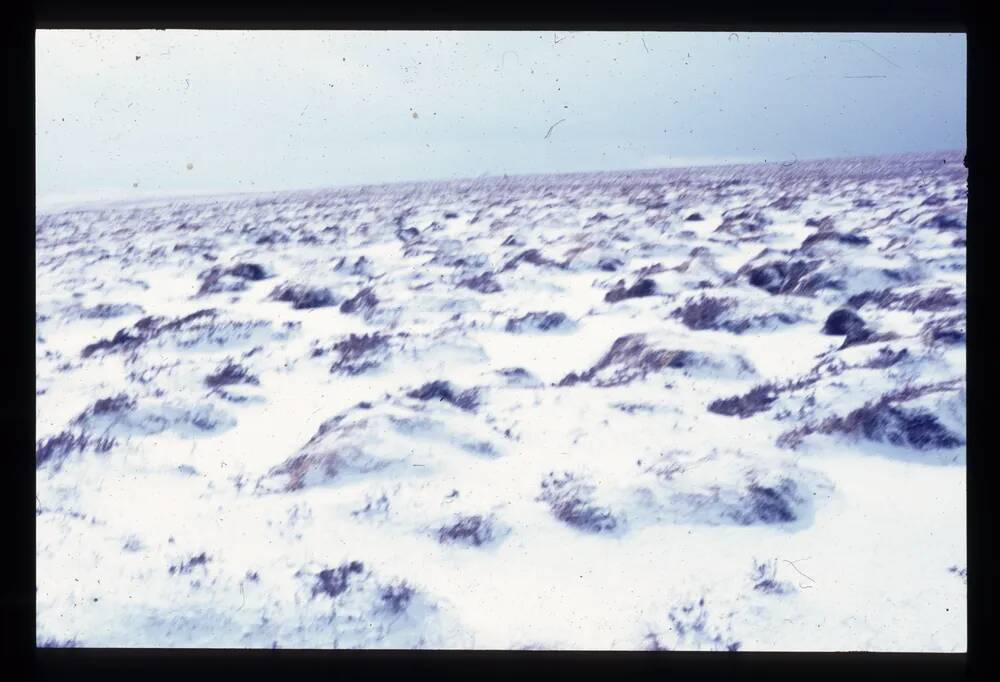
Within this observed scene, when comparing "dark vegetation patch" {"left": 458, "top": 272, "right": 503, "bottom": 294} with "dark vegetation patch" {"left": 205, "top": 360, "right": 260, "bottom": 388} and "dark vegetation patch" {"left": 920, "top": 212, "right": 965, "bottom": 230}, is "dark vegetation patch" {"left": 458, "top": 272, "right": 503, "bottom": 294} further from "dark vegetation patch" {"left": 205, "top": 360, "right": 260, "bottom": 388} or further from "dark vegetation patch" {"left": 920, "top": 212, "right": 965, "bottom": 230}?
"dark vegetation patch" {"left": 920, "top": 212, "right": 965, "bottom": 230}

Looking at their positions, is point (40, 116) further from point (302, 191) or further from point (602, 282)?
point (302, 191)

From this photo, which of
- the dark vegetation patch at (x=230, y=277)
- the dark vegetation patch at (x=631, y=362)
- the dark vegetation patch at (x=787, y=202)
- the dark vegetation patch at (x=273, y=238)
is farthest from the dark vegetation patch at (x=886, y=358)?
the dark vegetation patch at (x=273, y=238)

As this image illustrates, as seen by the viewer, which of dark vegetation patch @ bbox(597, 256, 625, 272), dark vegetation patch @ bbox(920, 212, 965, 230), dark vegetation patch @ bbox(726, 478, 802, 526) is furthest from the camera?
dark vegetation patch @ bbox(920, 212, 965, 230)

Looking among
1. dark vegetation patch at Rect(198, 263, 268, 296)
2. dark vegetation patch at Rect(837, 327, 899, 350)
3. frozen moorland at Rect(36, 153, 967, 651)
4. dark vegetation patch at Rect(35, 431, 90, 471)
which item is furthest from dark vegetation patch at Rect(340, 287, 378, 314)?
dark vegetation patch at Rect(837, 327, 899, 350)

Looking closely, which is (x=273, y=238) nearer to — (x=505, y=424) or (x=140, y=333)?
(x=140, y=333)

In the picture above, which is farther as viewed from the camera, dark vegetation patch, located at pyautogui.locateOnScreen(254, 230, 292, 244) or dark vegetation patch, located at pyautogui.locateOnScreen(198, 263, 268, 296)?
dark vegetation patch, located at pyautogui.locateOnScreen(254, 230, 292, 244)

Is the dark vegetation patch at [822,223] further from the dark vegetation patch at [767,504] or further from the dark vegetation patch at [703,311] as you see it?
the dark vegetation patch at [767,504]

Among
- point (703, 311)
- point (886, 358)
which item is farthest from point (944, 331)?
point (703, 311)
